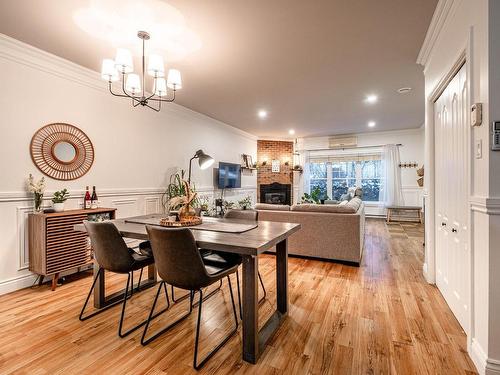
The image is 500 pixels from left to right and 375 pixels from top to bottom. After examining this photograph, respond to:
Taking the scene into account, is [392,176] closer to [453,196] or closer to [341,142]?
[341,142]

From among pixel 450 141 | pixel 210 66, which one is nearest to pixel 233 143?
pixel 210 66

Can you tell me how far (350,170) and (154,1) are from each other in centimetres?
715

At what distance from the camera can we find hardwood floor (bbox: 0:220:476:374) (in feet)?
5.29

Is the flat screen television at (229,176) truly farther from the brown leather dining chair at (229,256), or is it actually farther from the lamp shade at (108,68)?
the lamp shade at (108,68)

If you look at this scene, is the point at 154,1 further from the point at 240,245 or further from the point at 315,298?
the point at 315,298

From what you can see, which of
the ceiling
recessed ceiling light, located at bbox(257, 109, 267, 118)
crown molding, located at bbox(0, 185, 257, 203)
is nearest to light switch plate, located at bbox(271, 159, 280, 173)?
recessed ceiling light, located at bbox(257, 109, 267, 118)

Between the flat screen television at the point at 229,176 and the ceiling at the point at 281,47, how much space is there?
1745mm

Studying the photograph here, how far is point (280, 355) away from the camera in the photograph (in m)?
1.72

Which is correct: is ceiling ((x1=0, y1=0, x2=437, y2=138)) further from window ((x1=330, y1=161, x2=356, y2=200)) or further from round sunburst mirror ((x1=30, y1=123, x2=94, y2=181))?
window ((x1=330, y1=161, x2=356, y2=200))

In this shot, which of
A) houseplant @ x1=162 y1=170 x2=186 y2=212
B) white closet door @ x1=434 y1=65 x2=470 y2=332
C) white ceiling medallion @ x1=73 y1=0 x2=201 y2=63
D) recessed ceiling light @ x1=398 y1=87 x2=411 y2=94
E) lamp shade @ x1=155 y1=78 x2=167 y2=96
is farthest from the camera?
houseplant @ x1=162 y1=170 x2=186 y2=212

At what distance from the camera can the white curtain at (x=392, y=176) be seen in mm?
7219

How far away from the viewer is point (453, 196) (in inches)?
85.7

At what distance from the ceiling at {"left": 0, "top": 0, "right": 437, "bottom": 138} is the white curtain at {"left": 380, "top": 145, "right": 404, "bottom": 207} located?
99.3 inches

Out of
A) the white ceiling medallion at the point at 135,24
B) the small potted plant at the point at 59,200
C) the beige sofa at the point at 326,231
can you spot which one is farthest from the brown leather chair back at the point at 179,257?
the beige sofa at the point at 326,231
